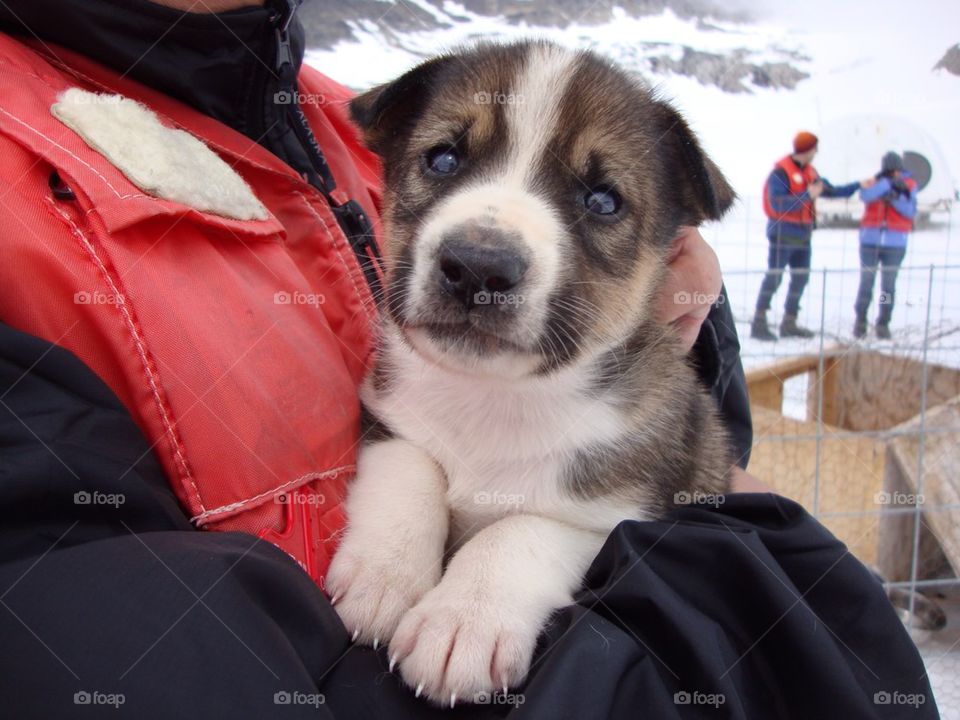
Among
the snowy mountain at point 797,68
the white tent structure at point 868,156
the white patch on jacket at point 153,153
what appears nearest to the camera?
the white patch on jacket at point 153,153

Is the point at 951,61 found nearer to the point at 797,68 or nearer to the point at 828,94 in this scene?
the point at 828,94

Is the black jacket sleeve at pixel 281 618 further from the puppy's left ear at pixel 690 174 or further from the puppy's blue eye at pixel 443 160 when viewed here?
the puppy's blue eye at pixel 443 160

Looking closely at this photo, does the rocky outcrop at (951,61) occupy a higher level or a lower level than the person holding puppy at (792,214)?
higher

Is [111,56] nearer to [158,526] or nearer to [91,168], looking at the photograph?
[91,168]

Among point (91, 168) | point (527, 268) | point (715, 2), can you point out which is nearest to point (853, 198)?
point (715, 2)

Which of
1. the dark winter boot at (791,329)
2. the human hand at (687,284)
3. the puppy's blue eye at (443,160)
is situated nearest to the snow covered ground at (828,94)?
the dark winter boot at (791,329)

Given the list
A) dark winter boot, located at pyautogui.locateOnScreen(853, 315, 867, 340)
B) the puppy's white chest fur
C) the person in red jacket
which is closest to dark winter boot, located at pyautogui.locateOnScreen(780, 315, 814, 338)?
dark winter boot, located at pyautogui.locateOnScreen(853, 315, 867, 340)

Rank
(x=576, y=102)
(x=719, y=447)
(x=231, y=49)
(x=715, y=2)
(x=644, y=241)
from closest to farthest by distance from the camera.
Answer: (x=231, y=49), (x=576, y=102), (x=644, y=241), (x=719, y=447), (x=715, y=2)
